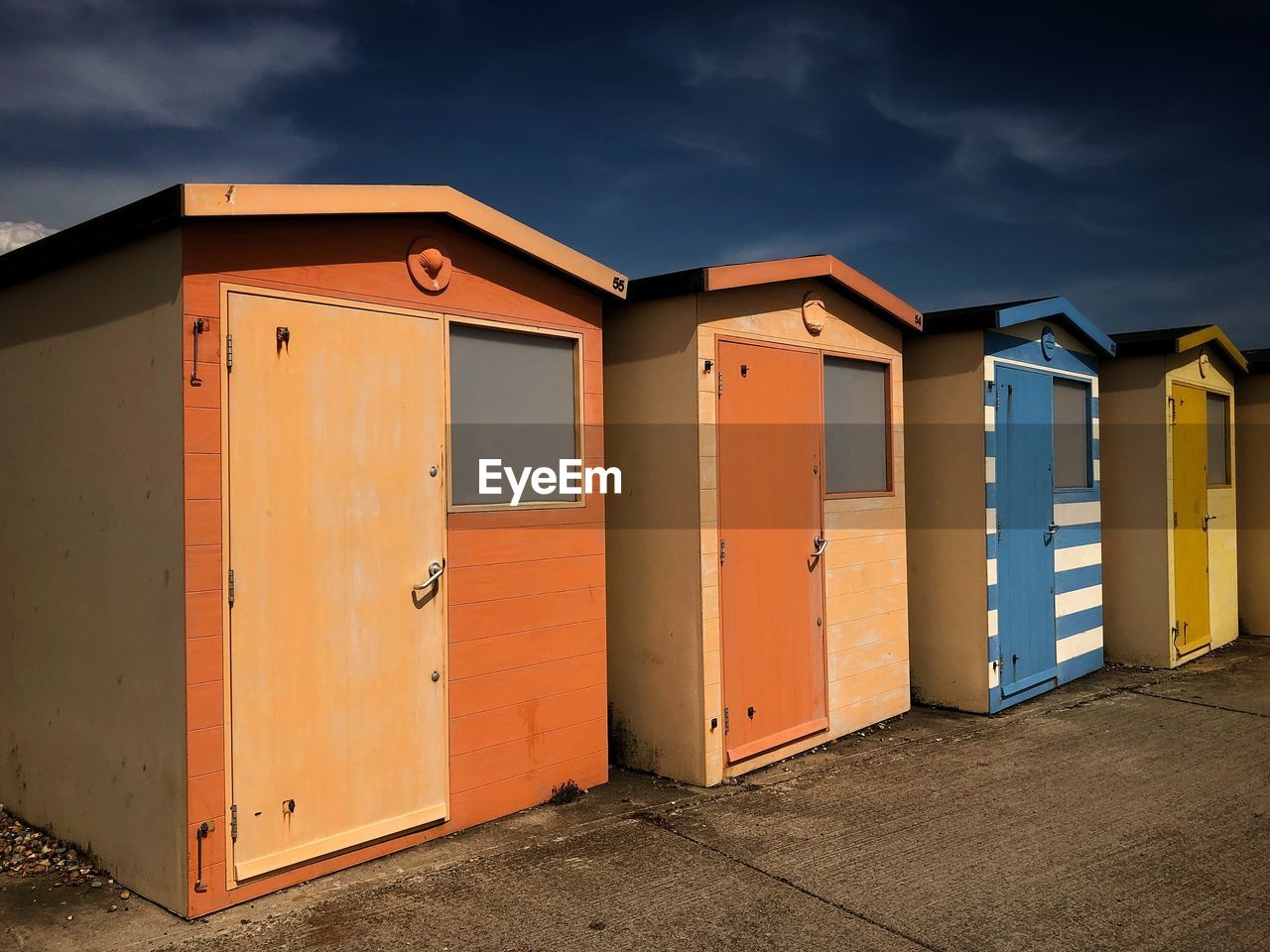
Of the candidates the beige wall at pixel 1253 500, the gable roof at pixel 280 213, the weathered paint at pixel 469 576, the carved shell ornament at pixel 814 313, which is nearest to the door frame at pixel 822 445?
the carved shell ornament at pixel 814 313

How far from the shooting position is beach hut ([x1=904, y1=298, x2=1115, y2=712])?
6797 mm

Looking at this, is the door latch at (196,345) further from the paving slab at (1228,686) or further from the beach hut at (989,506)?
the paving slab at (1228,686)

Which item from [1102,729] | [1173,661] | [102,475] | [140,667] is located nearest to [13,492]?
[102,475]

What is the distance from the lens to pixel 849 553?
6.21m

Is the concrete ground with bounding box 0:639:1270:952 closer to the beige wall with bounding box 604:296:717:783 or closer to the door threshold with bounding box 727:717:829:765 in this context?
the door threshold with bounding box 727:717:829:765

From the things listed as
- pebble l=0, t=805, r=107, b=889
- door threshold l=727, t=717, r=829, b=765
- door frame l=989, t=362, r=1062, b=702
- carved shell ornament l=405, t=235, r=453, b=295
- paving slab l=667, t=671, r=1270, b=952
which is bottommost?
paving slab l=667, t=671, r=1270, b=952

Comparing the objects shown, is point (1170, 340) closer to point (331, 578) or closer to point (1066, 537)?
point (1066, 537)

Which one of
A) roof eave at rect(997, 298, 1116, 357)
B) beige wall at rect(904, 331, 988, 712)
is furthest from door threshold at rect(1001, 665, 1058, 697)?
roof eave at rect(997, 298, 1116, 357)

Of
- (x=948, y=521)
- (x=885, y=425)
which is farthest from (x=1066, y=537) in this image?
(x=885, y=425)

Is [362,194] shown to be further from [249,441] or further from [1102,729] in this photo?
[1102,729]

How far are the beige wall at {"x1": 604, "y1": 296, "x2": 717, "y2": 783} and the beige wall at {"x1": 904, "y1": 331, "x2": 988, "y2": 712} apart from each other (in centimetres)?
254

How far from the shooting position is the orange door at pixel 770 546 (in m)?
5.39

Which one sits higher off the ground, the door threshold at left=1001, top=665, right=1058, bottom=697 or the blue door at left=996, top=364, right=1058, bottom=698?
the blue door at left=996, top=364, right=1058, bottom=698

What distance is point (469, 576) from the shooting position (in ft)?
15.0
